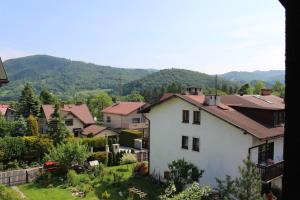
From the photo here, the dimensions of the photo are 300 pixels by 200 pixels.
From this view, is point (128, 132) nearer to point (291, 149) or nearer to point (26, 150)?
point (26, 150)

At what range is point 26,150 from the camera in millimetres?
35656

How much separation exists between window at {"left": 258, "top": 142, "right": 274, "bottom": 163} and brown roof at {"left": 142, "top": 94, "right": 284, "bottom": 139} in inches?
41.9

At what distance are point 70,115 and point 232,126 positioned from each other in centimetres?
3516

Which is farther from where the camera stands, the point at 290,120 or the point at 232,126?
the point at 232,126

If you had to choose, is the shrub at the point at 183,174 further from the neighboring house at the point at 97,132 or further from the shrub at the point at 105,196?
the neighboring house at the point at 97,132

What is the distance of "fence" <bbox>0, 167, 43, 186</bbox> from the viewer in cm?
2769

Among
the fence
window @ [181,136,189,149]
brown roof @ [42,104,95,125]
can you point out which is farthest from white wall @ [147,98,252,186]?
brown roof @ [42,104,95,125]

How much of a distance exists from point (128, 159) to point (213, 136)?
43.2ft

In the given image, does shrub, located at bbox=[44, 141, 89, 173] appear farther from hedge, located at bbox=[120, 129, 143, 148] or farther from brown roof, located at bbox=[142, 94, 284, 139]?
hedge, located at bbox=[120, 129, 143, 148]

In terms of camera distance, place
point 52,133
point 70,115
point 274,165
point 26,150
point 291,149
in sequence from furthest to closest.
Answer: point 70,115 → point 52,133 → point 26,150 → point 274,165 → point 291,149

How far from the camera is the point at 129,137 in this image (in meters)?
47.2

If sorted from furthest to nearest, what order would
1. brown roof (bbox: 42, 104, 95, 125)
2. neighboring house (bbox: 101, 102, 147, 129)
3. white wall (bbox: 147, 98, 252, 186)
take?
neighboring house (bbox: 101, 102, 147, 129) < brown roof (bbox: 42, 104, 95, 125) < white wall (bbox: 147, 98, 252, 186)

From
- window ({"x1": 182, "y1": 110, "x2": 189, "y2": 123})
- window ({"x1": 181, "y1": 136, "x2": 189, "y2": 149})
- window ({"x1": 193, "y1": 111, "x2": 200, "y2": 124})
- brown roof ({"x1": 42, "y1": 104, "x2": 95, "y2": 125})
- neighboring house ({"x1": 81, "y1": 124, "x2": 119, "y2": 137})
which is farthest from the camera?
brown roof ({"x1": 42, "y1": 104, "x2": 95, "y2": 125})

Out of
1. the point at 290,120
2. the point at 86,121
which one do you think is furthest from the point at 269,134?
the point at 86,121
